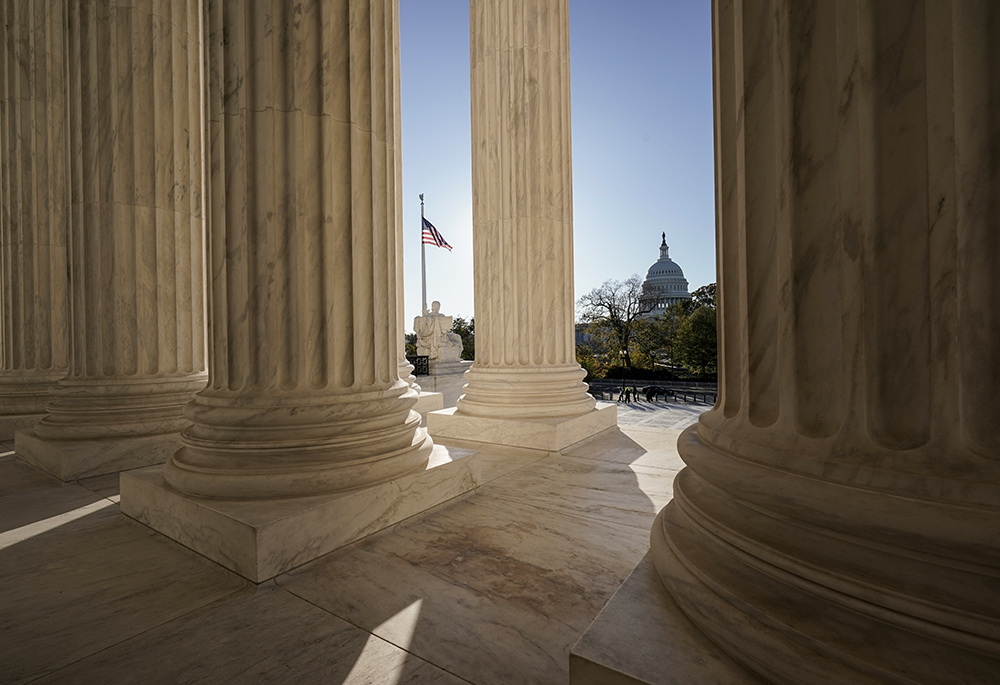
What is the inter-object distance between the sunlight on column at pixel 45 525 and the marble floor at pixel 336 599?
0.27ft

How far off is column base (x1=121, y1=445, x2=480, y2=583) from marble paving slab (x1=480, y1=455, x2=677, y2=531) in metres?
3.43

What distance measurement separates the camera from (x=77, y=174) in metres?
24.7

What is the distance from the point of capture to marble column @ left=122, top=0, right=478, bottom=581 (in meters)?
14.8

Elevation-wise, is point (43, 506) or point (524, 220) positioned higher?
point (524, 220)

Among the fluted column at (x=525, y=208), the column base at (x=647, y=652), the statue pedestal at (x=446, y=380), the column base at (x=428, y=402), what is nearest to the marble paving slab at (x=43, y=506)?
the column base at (x=647, y=652)

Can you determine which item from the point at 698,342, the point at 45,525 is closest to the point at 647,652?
the point at 45,525

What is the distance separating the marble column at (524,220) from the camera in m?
29.9

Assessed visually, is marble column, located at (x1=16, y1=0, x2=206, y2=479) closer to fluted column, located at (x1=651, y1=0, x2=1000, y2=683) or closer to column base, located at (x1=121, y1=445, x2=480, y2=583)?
column base, located at (x1=121, y1=445, x2=480, y2=583)

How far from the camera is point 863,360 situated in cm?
709

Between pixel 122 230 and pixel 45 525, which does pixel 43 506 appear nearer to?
pixel 45 525

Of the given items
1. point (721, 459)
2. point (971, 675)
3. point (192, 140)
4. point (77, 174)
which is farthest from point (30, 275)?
point (971, 675)

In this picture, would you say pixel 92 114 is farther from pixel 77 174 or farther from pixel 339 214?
pixel 339 214

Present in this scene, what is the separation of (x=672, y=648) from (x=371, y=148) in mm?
16262

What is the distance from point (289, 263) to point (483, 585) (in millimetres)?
10694
